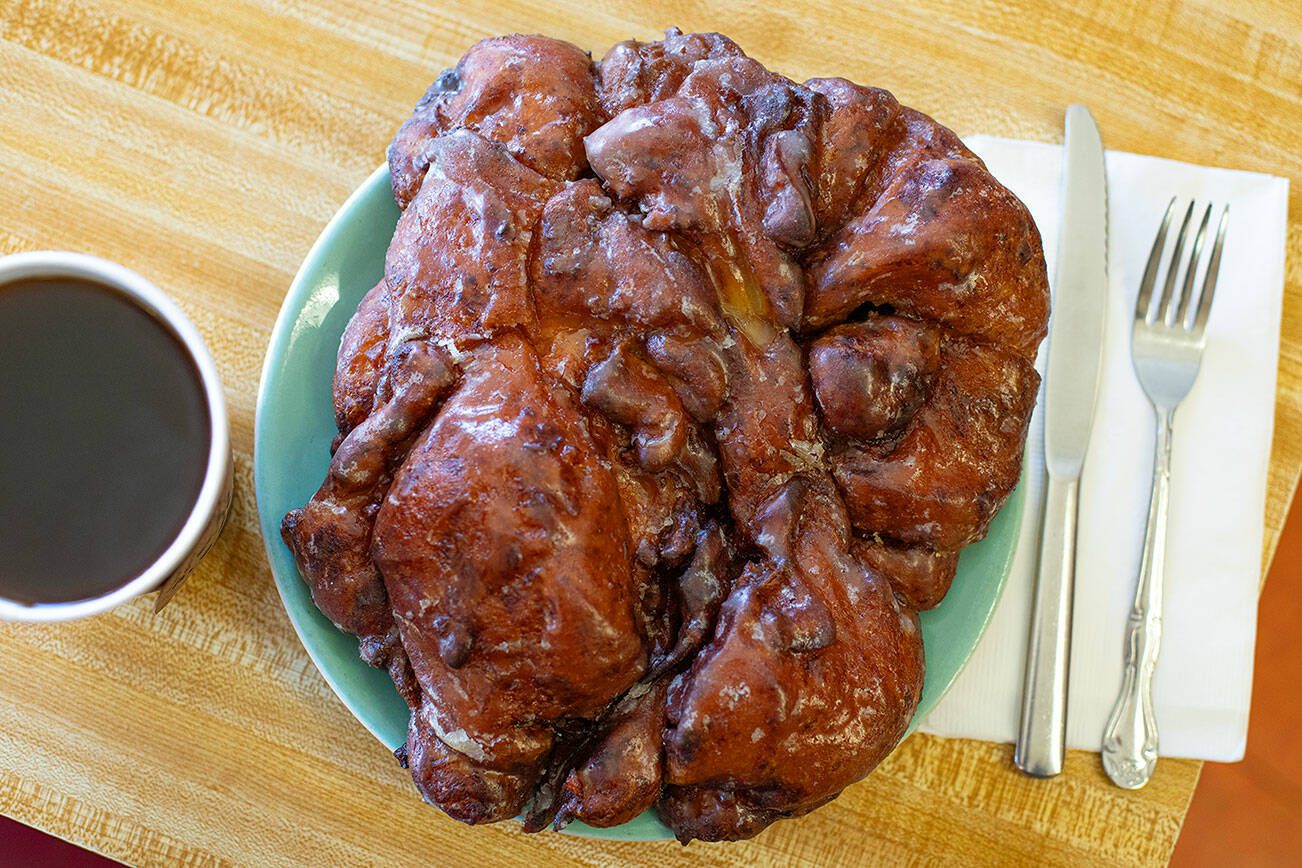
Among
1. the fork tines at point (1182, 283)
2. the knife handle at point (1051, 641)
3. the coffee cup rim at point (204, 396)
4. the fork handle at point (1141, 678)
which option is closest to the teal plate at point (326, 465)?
the coffee cup rim at point (204, 396)

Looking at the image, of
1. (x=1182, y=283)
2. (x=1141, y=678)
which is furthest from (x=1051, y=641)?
(x=1182, y=283)

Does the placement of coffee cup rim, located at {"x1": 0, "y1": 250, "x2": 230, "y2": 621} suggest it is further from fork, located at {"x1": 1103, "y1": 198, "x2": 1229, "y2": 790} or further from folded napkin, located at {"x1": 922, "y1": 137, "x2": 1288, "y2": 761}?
fork, located at {"x1": 1103, "y1": 198, "x2": 1229, "y2": 790}

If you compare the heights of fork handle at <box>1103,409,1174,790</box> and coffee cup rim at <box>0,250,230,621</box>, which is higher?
Result: coffee cup rim at <box>0,250,230,621</box>

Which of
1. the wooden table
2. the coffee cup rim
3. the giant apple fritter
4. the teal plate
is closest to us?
the giant apple fritter

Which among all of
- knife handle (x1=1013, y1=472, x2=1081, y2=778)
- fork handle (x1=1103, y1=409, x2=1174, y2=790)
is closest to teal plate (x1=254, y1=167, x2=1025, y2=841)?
knife handle (x1=1013, y1=472, x2=1081, y2=778)

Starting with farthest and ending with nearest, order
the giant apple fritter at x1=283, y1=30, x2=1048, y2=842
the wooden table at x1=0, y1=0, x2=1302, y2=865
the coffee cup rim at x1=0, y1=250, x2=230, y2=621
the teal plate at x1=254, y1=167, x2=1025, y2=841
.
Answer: the wooden table at x1=0, y1=0, x2=1302, y2=865 < the teal plate at x1=254, y1=167, x2=1025, y2=841 < the coffee cup rim at x1=0, y1=250, x2=230, y2=621 < the giant apple fritter at x1=283, y1=30, x2=1048, y2=842

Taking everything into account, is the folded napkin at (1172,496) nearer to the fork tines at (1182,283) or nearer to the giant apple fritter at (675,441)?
the fork tines at (1182,283)

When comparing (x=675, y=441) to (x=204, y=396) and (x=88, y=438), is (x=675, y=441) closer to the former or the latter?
(x=204, y=396)

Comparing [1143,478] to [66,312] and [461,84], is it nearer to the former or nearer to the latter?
[461,84]
